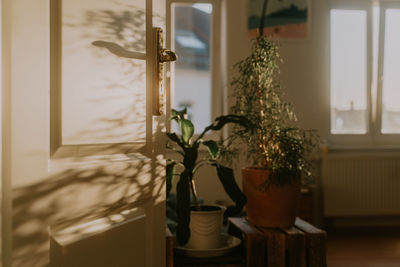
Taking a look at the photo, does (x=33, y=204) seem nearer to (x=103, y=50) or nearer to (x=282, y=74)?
(x=103, y=50)

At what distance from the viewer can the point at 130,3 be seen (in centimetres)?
133

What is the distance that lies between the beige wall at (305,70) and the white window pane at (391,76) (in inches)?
25.0

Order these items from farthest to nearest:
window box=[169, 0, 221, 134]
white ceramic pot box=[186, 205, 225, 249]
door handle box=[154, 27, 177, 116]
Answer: window box=[169, 0, 221, 134], white ceramic pot box=[186, 205, 225, 249], door handle box=[154, 27, 177, 116]

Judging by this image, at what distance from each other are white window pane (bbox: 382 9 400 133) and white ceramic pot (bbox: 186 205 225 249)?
10.0 feet

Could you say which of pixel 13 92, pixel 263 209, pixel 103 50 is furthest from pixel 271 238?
pixel 13 92

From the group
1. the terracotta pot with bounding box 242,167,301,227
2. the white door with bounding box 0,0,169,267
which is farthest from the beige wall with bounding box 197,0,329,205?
the white door with bounding box 0,0,169,267

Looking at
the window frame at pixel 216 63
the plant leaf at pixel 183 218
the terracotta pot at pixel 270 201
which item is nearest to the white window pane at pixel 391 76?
the window frame at pixel 216 63

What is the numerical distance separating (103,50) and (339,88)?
11.8 ft

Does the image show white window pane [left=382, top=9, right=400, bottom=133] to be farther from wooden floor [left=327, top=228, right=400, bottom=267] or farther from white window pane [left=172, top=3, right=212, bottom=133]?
white window pane [left=172, top=3, right=212, bottom=133]

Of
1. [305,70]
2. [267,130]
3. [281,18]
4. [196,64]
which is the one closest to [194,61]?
[196,64]

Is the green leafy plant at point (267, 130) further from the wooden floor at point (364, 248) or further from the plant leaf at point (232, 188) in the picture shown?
the wooden floor at point (364, 248)

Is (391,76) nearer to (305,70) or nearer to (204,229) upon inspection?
(305,70)

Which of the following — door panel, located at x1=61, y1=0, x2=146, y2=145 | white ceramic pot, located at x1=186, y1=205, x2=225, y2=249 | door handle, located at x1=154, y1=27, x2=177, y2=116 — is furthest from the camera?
white ceramic pot, located at x1=186, y1=205, x2=225, y2=249

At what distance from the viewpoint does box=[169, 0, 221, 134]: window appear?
14.0ft
